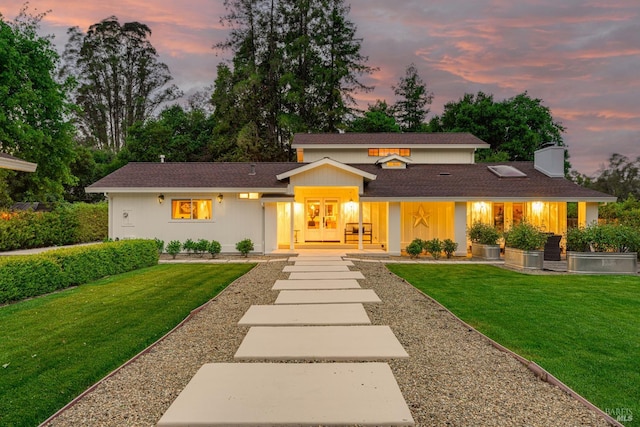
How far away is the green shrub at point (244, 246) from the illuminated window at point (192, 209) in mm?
2427

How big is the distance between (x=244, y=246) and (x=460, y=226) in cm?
927

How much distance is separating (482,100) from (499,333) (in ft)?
120

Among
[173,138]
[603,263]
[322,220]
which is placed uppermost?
[173,138]

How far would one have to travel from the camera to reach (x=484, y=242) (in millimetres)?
15367

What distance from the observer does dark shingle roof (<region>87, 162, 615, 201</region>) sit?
16.5 m

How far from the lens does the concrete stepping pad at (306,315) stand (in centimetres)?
610

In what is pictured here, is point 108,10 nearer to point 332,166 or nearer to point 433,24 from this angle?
point 433,24

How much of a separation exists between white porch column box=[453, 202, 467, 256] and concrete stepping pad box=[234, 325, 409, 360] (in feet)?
38.9

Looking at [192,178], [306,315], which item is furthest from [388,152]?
[306,315]

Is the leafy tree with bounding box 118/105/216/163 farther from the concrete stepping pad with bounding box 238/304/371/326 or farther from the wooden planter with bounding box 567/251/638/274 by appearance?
the wooden planter with bounding box 567/251/638/274

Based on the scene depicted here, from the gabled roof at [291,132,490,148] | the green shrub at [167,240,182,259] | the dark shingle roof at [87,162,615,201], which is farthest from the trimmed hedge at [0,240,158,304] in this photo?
the gabled roof at [291,132,490,148]

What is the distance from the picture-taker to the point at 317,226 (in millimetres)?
19141

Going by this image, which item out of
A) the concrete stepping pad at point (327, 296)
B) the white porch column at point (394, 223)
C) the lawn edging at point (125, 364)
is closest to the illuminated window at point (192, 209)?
the white porch column at point (394, 223)

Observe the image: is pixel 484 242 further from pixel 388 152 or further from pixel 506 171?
pixel 388 152
